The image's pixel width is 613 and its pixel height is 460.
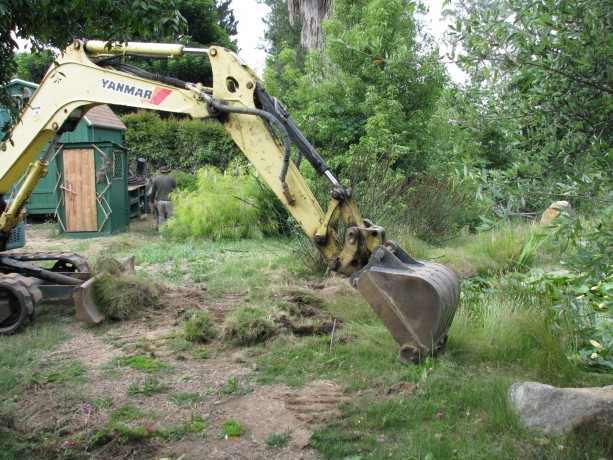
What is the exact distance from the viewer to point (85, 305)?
693 cm

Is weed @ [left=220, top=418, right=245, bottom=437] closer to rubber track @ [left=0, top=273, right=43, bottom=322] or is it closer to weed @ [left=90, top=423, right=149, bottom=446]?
weed @ [left=90, top=423, right=149, bottom=446]

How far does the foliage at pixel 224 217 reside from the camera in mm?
14109

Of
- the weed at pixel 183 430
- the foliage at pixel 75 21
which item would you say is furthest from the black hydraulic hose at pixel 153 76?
the weed at pixel 183 430

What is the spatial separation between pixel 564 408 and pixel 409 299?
5.06 feet

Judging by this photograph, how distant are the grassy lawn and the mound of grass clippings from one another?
19cm

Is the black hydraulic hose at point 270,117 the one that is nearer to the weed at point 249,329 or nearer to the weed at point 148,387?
the weed at point 249,329

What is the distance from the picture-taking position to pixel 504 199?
3902 millimetres

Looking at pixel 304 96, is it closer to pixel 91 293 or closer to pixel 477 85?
pixel 91 293

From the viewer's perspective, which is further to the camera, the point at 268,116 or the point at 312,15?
the point at 312,15

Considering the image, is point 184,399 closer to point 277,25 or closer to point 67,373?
point 67,373

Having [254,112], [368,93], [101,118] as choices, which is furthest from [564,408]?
[101,118]

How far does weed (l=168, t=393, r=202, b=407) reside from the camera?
15.9 ft

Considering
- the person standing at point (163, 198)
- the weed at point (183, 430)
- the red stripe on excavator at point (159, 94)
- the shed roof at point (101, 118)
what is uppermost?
the shed roof at point (101, 118)

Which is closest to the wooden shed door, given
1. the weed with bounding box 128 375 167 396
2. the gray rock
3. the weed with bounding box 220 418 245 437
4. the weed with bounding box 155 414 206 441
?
the weed with bounding box 128 375 167 396
